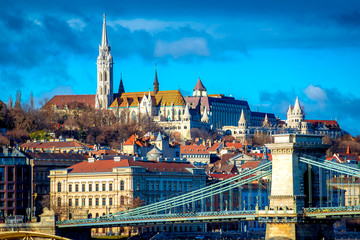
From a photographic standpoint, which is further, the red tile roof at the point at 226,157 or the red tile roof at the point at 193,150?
the red tile roof at the point at 193,150

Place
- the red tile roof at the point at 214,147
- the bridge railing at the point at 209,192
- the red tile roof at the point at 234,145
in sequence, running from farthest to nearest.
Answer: the red tile roof at the point at 234,145 < the red tile roof at the point at 214,147 < the bridge railing at the point at 209,192

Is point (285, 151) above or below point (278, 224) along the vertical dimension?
above

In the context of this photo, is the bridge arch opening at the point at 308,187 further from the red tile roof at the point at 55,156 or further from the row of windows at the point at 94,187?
the red tile roof at the point at 55,156

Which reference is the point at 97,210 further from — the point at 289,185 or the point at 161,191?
the point at 289,185

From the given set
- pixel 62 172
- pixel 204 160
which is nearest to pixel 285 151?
pixel 62 172

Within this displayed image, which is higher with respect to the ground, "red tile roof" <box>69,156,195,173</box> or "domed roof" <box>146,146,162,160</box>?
"domed roof" <box>146,146,162,160</box>

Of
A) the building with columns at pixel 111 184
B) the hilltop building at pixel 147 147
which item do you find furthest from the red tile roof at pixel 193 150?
the building with columns at pixel 111 184

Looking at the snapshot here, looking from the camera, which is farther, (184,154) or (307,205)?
(184,154)

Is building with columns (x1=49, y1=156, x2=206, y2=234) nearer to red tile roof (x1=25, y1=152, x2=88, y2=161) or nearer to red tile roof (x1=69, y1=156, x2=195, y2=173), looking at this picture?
red tile roof (x1=69, y1=156, x2=195, y2=173)

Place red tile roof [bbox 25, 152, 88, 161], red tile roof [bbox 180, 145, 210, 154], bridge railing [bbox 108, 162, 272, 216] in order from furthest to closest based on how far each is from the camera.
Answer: red tile roof [bbox 180, 145, 210, 154]
red tile roof [bbox 25, 152, 88, 161]
bridge railing [bbox 108, 162, 272, 216]

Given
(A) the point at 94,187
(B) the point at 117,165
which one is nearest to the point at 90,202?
(A) the point at 94,187

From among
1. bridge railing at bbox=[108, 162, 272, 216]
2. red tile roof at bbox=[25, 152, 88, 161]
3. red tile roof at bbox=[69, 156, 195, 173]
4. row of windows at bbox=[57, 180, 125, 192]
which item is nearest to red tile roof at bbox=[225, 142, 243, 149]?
red tile roof at bbox=[25, 152, 88, 161]
